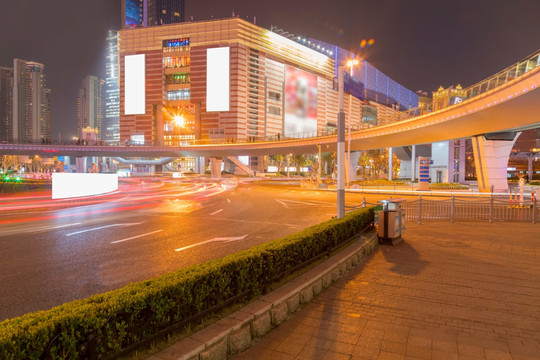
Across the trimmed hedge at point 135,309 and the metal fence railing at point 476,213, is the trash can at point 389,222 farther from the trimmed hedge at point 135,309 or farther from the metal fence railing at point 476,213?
the trimmed hedge at point 135,309

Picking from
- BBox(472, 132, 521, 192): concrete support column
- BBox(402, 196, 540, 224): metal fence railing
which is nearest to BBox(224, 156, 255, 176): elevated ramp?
BBox(472, 132, 521, 192): concrete support column

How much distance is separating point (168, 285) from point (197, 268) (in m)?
0.84

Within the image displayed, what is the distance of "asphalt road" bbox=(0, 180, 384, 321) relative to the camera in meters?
6.63

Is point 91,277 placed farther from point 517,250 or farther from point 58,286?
point 517,250

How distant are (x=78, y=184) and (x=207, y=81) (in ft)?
353

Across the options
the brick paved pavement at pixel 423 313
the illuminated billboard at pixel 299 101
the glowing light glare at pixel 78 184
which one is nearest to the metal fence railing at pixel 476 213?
the brick paved pavement at pixel 423 313

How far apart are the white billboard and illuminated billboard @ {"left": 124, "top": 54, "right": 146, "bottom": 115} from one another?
29.9 metres

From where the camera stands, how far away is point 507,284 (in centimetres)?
695

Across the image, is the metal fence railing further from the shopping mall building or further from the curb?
the shopping mall building

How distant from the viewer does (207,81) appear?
127062mm

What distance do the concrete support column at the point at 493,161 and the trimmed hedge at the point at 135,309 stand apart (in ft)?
123

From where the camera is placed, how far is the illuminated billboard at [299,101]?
492 feet

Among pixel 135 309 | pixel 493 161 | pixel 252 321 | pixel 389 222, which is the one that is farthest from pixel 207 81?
pixel 135 309

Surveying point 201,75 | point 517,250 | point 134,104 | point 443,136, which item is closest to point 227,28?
point 201,75
